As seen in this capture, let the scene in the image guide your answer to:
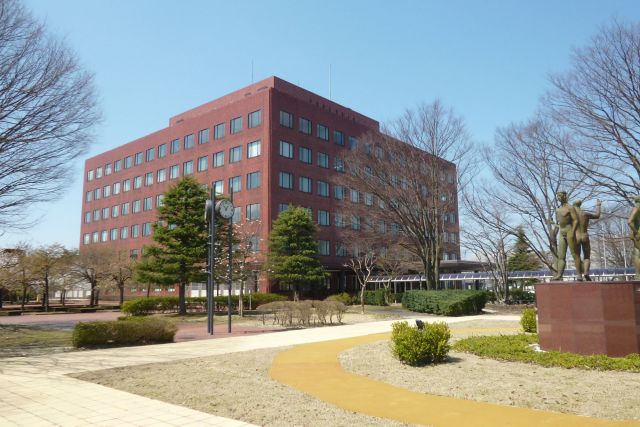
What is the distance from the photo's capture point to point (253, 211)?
165ft

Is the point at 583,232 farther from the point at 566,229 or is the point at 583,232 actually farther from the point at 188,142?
the point at 188,142

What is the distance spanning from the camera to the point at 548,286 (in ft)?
38.4

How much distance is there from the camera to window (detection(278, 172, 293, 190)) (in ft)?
165

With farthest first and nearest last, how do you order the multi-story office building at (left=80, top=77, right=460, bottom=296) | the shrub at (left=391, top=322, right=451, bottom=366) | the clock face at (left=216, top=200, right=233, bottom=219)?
the multi-story office building at (left=80, top=77, right=460, bottom=296), the clock face at (left=216, top=200, right=233, bottom=219), the shrub at (left=391, top=322, right=451, bottom=366)

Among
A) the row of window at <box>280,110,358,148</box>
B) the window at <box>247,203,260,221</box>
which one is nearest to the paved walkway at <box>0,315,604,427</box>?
the window at <box>247,203,260,221</box>

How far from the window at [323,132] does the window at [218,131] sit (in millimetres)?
11070

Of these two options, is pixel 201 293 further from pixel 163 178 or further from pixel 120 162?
pixel 120 162

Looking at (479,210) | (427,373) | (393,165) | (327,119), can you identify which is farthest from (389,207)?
(427,373)

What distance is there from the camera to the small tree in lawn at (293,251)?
42.0 metres

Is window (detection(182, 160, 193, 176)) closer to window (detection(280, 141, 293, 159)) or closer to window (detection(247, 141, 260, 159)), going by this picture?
window (detection(247, 141, 260, 159))

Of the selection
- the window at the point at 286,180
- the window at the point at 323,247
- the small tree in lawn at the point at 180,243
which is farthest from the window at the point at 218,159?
the small tree in lawn at the point at 180,243

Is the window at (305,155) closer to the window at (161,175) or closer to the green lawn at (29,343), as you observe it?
the window at (161,175)

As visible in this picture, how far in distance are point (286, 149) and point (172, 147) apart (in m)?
19.6

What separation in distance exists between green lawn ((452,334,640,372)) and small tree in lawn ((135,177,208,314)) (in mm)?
24958
